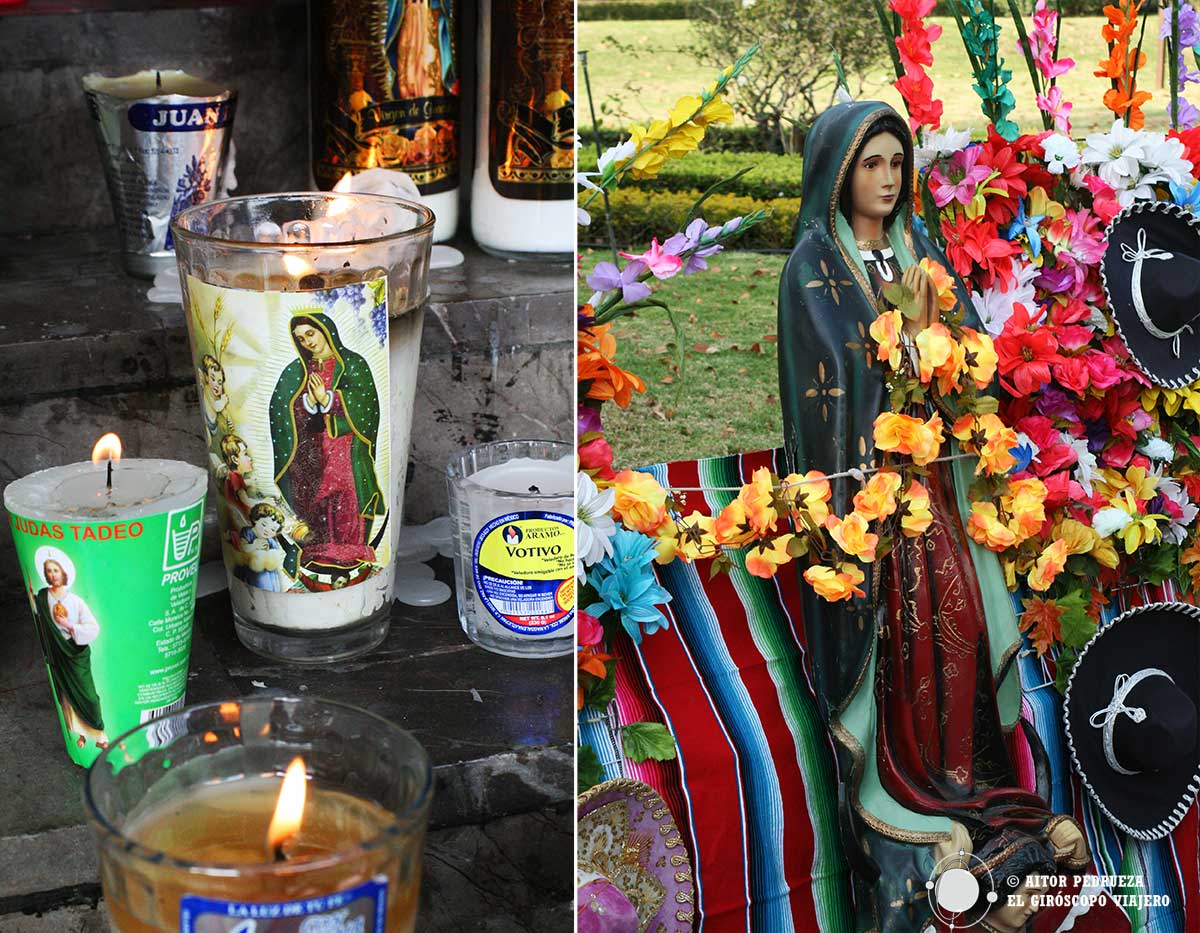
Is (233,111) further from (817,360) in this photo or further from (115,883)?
(115,883)

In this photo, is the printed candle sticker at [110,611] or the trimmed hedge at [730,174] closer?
the printed candle sticker at [110,611]

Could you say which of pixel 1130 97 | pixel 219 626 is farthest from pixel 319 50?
pixel 1130 97

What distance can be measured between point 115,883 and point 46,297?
0.47m

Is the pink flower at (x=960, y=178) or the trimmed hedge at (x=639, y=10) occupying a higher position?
the trimmed hedge at (x=639, y=10)

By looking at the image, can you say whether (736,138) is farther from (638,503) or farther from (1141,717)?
(1141,717)

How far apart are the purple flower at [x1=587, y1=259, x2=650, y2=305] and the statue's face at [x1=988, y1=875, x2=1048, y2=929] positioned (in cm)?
35

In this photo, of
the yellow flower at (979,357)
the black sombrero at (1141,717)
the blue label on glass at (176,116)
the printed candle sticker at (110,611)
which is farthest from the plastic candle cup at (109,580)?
the black sombrero at (1141,717)

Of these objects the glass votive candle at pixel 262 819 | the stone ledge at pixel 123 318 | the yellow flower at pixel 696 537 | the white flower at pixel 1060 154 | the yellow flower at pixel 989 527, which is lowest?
the yellow flower at pixel 696 537

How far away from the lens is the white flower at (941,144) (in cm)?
65

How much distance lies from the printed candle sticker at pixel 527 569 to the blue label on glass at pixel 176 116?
11.3 inches

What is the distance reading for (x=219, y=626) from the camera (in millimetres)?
657

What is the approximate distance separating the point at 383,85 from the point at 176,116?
12 centimetres

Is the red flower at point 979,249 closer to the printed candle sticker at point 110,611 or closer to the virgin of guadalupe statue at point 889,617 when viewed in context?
the virgin of guadalupe statue at point 889,617

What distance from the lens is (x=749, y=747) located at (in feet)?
2.27
